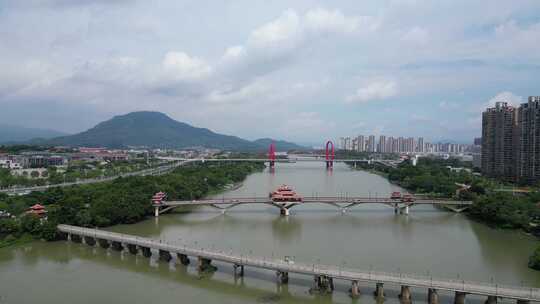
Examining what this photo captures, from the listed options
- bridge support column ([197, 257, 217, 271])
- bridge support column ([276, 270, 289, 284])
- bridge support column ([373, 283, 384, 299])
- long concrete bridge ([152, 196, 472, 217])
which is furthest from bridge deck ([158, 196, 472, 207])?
bridge support column ([373, 283, 384, 299])

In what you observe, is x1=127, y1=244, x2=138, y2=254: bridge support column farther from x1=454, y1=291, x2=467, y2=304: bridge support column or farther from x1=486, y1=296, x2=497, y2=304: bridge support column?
x1=486, y1=296, x2=497, y2=304: bridge support column

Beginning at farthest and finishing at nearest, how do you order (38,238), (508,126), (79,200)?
(508,126) < (79,200) < (38,238)

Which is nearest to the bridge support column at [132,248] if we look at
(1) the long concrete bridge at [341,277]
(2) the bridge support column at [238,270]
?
(1) the long concrete bridge at [341,277]

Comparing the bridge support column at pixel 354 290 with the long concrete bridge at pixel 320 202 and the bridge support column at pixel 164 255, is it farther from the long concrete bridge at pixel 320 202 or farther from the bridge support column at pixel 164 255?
the long concrete bridge at pixel 320 202

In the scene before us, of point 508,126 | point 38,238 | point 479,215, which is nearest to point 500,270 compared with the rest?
point 479,215

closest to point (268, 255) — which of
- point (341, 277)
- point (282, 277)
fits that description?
point (282, 277)

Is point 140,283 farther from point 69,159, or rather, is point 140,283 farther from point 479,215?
point 69,159

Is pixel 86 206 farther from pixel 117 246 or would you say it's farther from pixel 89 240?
pixel 117 246
